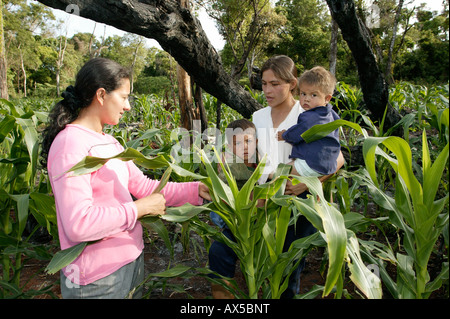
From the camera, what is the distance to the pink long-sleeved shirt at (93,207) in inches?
34.0

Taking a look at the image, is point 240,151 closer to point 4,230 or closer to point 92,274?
point 92,274

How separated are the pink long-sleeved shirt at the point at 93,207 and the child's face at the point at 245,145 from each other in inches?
19.6

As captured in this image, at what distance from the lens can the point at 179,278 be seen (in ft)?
5.93

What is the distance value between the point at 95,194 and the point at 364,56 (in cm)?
250

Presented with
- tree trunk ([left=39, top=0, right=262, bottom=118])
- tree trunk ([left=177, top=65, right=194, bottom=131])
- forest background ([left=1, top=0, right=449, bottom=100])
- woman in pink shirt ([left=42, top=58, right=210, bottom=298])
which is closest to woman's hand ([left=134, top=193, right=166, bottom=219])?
woman in pink shirt ([left=42, top=58, right=210, bottom=298])

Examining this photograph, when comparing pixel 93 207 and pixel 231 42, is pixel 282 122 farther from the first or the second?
pixel 231 42

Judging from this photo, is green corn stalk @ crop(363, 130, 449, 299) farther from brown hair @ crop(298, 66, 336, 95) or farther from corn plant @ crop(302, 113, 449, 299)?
brown hair @ crop(298, 66, 336, 95)

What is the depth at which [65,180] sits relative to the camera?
2.85 ft

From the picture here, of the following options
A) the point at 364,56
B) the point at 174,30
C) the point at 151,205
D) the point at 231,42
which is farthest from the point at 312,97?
the point at 231,42

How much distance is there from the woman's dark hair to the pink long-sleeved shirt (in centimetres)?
9

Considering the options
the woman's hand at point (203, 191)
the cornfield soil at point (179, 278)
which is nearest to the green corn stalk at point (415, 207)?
the cornfield soil at point (179, 278)

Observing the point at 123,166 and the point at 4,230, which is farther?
the point at 4,230

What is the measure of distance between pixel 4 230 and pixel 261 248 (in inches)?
48.9
